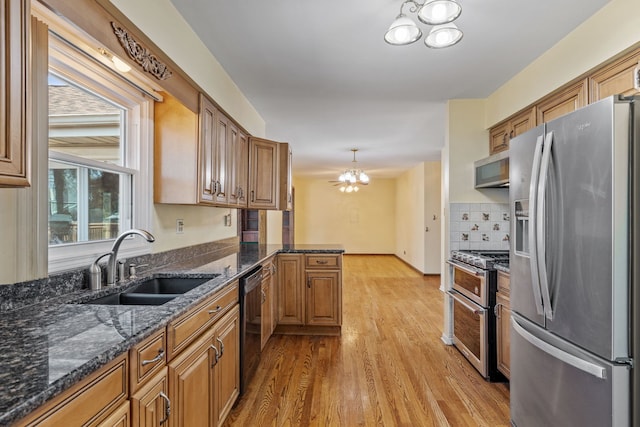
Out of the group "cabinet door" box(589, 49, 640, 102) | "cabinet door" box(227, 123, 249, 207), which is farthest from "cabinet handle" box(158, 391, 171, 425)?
"cabinet door" box(589, 49, 640, 102)

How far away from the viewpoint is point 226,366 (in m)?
1.94

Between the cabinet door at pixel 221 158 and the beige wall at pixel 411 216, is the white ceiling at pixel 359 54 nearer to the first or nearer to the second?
the cabinet door at pixel 221 158

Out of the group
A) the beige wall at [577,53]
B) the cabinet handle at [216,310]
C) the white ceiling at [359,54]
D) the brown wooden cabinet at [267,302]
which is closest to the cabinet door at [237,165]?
the white ceiling at [359,54]

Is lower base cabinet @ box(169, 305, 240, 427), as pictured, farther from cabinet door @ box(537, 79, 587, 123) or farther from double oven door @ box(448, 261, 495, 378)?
cabinet door @ box(537, 79, 587, 123)

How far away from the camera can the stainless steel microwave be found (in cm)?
275

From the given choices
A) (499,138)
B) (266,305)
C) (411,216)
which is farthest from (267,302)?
(411,216)

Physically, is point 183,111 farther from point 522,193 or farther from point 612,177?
point 612,177

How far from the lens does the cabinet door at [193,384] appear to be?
132cm

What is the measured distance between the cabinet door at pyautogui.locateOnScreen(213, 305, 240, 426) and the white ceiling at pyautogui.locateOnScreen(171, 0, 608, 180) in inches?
69.4

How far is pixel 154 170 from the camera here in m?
2.35

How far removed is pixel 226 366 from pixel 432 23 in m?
2.09

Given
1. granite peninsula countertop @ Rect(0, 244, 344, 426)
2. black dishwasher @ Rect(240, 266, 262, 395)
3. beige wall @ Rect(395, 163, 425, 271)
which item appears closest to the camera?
granite peninsula countertop @ Rect(0, 244, 344, 426)

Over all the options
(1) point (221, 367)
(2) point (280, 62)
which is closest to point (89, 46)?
(2) point (280, 62)

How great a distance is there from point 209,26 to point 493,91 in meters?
2.55
